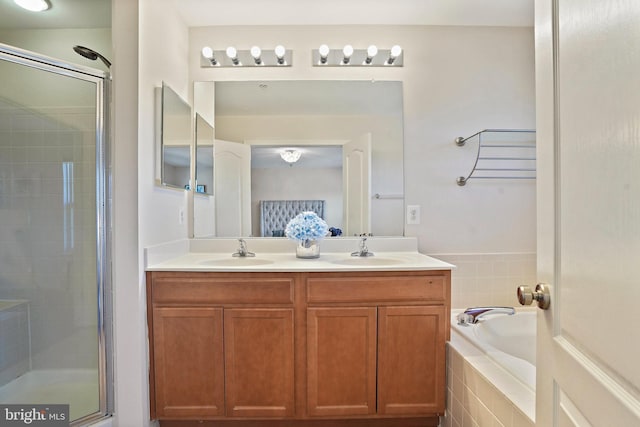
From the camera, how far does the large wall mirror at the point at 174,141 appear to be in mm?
1694

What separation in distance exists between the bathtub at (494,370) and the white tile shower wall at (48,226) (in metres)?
1.95

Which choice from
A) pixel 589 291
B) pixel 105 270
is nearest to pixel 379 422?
pixel 589 291

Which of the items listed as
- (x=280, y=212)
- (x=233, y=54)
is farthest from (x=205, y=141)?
(x=280, y=212)

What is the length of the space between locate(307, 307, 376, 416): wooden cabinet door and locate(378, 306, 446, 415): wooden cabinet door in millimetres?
55

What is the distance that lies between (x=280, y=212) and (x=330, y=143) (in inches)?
22.6

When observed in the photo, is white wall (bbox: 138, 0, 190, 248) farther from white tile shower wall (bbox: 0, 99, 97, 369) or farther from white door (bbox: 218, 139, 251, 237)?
white tile shower wall (bbox: 0, 99, 97, 369)

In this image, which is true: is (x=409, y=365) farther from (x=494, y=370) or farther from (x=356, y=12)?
(x=356, y=12)

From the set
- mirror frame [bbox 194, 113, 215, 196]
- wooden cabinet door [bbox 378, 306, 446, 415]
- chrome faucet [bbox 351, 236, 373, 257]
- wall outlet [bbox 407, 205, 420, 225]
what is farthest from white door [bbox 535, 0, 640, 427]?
mirror frame [bbox 194, 113, 215, 196]

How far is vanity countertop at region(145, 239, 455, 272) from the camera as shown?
61.2 inches

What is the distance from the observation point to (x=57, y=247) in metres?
1.84

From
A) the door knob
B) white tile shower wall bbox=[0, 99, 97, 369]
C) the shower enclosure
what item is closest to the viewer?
the door knob

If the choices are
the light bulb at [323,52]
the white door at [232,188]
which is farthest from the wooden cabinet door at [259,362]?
the light bulb at [323,52]

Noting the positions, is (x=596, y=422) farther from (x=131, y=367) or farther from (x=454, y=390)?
(x=131, y=367)

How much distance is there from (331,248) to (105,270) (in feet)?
4.14
